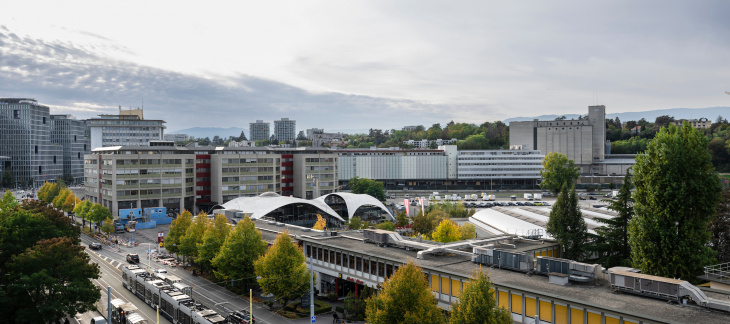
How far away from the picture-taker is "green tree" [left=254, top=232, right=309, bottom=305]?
41.6 metres

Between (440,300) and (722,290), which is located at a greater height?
(722,290)

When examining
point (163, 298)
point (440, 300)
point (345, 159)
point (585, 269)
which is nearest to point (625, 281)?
point (585, 269)

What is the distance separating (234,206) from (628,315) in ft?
259

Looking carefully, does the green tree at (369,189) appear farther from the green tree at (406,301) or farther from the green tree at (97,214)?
the green tree at (406,301)

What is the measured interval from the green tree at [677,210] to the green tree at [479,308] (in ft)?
50.7

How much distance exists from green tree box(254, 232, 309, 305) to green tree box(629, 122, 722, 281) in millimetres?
25651

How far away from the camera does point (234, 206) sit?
93.6 m

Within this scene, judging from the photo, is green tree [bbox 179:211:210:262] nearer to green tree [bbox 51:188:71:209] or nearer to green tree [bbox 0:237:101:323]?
green tree [bbox 0:237:101:323]

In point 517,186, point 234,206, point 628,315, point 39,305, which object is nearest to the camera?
point 628,315

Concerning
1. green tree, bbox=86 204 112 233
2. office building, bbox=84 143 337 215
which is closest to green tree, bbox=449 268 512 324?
green tree, bbox=86 204 112 233

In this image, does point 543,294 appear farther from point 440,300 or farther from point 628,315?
point 440,300

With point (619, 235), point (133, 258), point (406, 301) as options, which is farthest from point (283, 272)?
point (133, 258)

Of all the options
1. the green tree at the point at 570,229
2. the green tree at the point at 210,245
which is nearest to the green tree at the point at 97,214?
the green tree at the point at 210,245

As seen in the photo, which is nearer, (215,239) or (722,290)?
(722,290)
